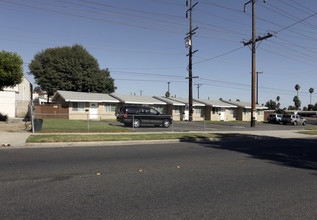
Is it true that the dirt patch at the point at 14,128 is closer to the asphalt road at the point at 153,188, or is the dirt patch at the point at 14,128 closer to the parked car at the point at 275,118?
the asphalt road at the point at 153,188

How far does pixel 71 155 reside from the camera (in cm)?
825

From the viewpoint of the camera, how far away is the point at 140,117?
19484 millimetres

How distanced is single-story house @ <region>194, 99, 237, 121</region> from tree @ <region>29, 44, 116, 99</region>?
68.4ft

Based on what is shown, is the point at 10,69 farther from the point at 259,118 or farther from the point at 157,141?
the point at 259,118

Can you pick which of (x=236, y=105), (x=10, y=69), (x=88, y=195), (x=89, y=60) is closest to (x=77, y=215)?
(x=88, y=195)

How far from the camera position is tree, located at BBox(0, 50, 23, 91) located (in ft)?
54.6

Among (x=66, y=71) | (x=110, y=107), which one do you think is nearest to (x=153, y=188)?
(x=110, y=107)

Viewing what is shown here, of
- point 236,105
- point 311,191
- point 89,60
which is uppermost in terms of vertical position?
point 89,60

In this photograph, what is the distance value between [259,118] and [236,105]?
6603 millimetres

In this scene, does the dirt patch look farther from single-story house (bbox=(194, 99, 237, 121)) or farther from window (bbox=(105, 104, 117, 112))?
single-story house (bbox=(194, 99, 237, 121))

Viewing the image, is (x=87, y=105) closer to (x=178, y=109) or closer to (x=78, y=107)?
(x=78, y=107)

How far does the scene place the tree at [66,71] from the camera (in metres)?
41.8

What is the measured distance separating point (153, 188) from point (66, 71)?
4226 cm

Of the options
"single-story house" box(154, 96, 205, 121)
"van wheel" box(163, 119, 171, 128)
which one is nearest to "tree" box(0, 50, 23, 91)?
"van wheel" box(163, 119, 171, 128)
